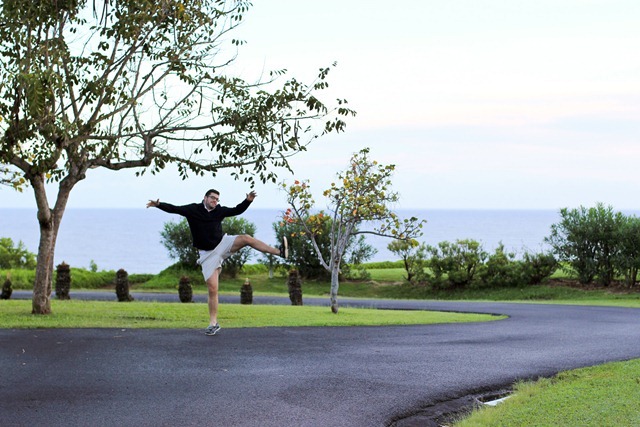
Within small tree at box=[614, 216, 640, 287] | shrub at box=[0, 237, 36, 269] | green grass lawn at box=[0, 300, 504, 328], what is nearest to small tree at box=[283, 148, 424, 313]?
green grass lawn at box=[0, 300, 504, 328]

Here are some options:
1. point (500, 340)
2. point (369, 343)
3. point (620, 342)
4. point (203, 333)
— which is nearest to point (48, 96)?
point (203, 333)

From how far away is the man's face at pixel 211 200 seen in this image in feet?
40.3

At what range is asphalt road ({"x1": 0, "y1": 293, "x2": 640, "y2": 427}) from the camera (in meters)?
7.45

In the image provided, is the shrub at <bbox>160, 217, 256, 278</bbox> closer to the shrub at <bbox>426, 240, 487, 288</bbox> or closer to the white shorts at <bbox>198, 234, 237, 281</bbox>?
the shrub at <bbox>426, 240, 487, 288</bbox>

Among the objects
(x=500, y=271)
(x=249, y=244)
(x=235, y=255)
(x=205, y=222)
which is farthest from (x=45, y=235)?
(x=235, y=255)

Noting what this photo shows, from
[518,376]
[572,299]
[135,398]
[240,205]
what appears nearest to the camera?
[135,398]

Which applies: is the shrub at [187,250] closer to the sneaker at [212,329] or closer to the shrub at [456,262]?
the shrub at [456,262]

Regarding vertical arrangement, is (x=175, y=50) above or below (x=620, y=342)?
above

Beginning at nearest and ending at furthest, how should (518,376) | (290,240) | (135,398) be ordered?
(135,398) < (518,376) < (290,240)

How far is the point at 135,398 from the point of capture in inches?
314

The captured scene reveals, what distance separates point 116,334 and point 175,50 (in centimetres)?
648

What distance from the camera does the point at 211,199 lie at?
40.3 ft

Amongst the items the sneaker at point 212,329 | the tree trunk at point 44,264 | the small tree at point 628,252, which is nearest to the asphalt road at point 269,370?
the sneaker at point 212,329

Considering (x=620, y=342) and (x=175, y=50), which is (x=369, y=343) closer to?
(x=620, y=342)
